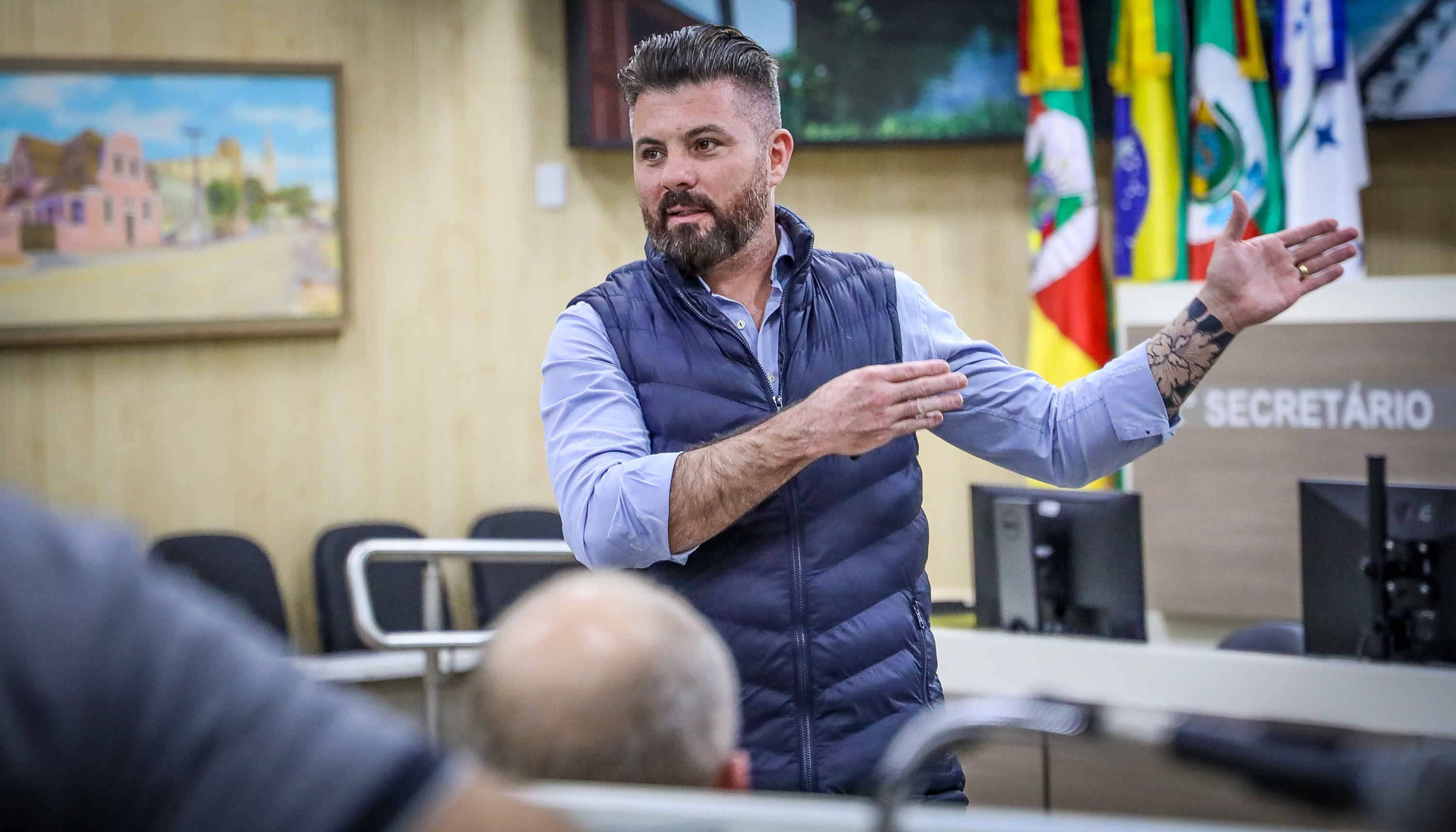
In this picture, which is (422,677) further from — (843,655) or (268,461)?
(843,655)

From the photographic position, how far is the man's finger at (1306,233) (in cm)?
169

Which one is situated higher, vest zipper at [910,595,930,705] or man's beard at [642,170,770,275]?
man's beard at [642,170,770,275]

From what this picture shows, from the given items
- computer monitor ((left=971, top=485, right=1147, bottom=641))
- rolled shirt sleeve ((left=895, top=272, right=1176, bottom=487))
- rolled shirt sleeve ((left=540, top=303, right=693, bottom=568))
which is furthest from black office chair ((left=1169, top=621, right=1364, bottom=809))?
computer monitor ((left=971, top=485, right=1147, bottom=641))

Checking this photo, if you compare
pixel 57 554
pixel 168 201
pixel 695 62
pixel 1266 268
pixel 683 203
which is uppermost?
pixel 168 201

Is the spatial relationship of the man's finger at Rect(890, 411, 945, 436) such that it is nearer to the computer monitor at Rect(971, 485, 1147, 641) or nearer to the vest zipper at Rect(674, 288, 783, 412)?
the vest zipper at Rect(674, 288, 783, 412)

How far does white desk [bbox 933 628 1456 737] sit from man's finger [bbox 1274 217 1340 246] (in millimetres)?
1113

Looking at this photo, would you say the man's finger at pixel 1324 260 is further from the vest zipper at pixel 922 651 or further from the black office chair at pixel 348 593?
the black office chair at pixel 348 593

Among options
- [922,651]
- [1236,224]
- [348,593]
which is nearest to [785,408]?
[922,651]

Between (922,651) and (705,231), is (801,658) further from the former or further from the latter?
(705,231)

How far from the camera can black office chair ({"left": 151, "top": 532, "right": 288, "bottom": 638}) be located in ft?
14.0

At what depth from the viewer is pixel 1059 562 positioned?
3000mm

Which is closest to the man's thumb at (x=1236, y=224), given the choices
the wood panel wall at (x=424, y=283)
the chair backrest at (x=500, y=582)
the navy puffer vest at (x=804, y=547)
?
the navy puffer vest at (x=804, y=547)

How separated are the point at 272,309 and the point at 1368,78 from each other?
3978 millimetres

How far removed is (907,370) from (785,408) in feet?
0.54
